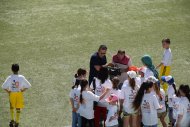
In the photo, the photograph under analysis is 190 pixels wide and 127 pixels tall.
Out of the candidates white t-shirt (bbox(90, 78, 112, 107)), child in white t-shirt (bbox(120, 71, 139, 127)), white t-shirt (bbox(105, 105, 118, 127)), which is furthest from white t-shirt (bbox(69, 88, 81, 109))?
child in white t-shirt (bbox(120, 71, 139, 127))

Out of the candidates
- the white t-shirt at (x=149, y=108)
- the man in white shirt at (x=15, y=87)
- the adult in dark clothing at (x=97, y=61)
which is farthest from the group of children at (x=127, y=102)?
the man in white shirt at (x=15, y=87)

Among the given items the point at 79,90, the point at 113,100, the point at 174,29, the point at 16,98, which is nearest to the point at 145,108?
the point at 113,100

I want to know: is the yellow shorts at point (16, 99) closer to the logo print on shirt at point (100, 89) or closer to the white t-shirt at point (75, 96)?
the white t-shirt at point (75, 96)

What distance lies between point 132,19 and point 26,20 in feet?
12.6

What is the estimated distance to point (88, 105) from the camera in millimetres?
9734

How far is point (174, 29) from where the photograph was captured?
52.9 ft

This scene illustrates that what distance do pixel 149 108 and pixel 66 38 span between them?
21.4 feet

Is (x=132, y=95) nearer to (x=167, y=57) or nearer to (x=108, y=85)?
(x=108, y=85)

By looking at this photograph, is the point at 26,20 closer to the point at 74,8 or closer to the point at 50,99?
the point at 74,8

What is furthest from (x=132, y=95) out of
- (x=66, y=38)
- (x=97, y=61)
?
(x=66, y=38)

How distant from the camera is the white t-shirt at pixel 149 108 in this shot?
30.5ft

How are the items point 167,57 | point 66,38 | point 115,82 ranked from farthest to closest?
point 66,38 < point 167,57 < point 115,82

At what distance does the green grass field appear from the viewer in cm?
1208

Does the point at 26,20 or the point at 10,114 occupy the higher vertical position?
the point at 26,20
